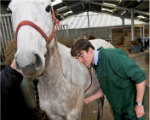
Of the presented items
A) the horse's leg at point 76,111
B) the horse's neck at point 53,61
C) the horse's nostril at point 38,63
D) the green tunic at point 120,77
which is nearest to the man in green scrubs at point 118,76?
the green tunic at point 120,77

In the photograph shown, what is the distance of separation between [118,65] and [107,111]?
192 centimetres

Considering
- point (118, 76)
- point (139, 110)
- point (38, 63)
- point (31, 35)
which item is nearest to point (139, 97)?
point (139, 110)

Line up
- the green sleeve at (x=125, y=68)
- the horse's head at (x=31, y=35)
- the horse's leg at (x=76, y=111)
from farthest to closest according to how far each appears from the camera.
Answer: the horse's leg at (x=76, y=111), the green sleeve at (x=125, y=68), the horse's head at (x=31, y=35)

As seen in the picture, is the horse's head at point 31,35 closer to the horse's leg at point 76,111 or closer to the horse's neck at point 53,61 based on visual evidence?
the horse's neck at point 53,61

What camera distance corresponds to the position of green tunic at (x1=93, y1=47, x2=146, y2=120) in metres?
1.25

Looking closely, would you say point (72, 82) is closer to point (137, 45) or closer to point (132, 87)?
point (132, 87)

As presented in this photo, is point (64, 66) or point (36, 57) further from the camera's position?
point (64, 66)

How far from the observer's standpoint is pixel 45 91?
4.62 feet

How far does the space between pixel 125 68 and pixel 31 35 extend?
0.79m

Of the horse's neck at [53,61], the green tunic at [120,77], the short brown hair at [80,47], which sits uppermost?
the short brown hair at [80,47]

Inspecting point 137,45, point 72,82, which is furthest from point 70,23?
point 72,82

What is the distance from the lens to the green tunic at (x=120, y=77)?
1.25 metres

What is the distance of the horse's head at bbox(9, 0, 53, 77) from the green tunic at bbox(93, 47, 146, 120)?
1.84 ft

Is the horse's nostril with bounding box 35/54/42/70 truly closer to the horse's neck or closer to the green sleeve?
the horse's neck
